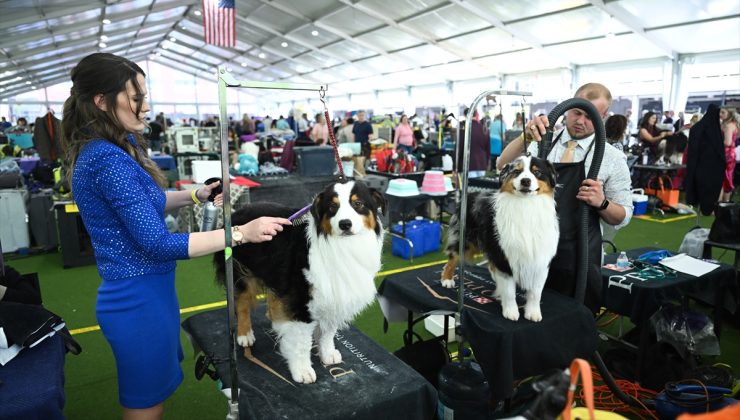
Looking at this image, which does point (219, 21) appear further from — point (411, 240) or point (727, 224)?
point (727, 224)

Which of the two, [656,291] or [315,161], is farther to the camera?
[315,161]

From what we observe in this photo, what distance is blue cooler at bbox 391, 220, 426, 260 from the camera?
6016 mm

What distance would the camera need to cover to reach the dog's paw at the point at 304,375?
1.75 m

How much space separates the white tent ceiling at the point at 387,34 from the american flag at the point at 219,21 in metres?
5.42

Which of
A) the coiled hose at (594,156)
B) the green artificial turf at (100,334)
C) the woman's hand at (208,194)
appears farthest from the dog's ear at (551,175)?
the green artificial turf at (100,334)

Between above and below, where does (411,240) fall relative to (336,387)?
below

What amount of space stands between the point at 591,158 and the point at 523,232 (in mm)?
765

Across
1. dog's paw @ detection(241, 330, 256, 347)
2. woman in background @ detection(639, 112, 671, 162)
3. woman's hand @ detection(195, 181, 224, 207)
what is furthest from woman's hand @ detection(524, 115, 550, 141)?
woman in background @ detection(639, 112, 671, 162)

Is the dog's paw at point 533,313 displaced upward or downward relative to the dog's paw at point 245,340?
upward

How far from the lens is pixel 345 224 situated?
5.24 feet

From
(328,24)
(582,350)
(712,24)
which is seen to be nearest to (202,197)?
(582,350)

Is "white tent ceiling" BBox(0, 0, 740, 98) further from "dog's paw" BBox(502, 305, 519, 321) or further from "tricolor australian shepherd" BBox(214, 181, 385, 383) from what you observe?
"tricolor australian shepherd" BBox(214, 181, 385, 383)

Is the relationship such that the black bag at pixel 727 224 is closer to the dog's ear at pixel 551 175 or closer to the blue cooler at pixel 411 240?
the dog's ear at pixel 551 175

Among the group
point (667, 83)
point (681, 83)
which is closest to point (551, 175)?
point (681, 83)
